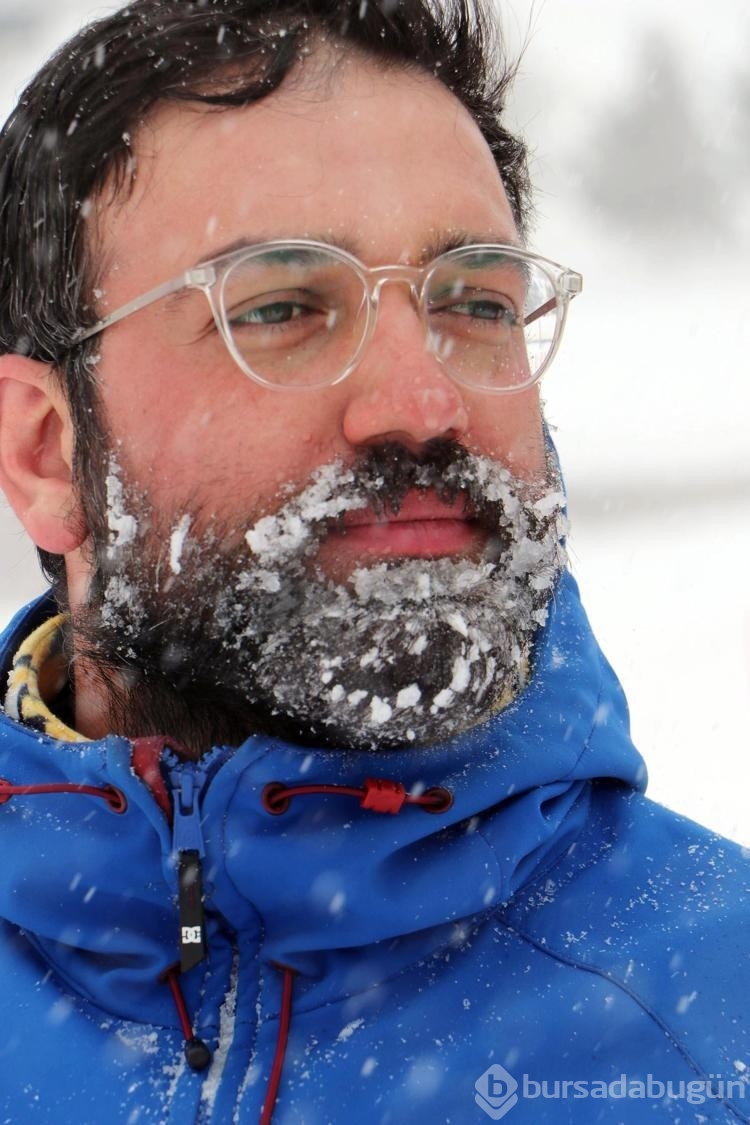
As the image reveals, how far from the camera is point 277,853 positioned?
4.42 feet

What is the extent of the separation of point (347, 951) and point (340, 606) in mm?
446

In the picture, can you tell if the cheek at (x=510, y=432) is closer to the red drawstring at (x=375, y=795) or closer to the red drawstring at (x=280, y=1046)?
the red drawstring at (x=375, y=795)

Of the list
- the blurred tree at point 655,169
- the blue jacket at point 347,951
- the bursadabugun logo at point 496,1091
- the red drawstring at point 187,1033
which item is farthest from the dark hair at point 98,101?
the blurred tree at point 655,169

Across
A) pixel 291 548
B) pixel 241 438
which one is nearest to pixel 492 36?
pixel 241 438

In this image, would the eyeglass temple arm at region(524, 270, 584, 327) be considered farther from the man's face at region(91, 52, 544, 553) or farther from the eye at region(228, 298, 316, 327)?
the eye at region(228, 298, 316, 327)

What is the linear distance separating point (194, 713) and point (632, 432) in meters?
6.71

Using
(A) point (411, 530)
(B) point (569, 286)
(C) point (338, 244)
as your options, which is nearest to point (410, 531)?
(A) point (411, 530)

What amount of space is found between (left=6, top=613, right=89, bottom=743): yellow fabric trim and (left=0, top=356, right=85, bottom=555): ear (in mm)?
194

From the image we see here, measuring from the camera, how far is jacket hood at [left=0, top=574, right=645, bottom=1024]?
134 centimetres

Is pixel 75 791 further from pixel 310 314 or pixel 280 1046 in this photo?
pixel 310 314

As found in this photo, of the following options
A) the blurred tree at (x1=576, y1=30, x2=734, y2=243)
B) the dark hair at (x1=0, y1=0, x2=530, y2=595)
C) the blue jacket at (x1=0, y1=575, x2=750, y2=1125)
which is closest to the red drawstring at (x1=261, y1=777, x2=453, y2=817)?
the blue jacket at (x1=0, y1=575, x2=750, y2=1125)

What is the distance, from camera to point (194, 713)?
1.66 metres

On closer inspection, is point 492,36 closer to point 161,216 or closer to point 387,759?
point 161,216

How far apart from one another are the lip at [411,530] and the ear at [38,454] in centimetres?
53
